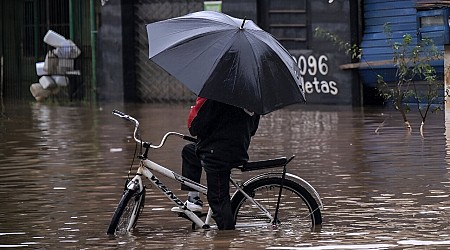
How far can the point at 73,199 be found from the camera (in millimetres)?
11477

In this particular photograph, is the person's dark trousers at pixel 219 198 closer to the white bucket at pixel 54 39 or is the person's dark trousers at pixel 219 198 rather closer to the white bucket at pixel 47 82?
the white bucket at pixel 47 82

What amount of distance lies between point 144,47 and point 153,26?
69.9 ft

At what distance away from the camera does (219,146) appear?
8867mm

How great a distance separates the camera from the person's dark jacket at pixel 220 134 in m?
8.88

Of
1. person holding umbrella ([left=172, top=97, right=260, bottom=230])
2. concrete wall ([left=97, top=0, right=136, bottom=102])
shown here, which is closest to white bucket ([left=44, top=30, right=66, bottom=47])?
concrete wall ([left=97, top=0, right=136, bottom=102])

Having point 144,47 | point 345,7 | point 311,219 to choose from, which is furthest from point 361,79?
point 311,219

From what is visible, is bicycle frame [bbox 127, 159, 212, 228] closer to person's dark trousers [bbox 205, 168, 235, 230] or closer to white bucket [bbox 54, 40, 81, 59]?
person's dark trousers [bbox 205, 168, 235, 230]

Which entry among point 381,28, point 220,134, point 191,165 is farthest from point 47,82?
point 220,134

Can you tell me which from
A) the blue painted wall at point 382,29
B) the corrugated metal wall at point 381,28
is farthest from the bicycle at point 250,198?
the corrugated metal wall at point 381,28

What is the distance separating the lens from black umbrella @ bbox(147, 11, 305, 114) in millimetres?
8750

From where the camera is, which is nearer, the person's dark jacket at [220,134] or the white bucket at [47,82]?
the person's dark jacket at [220,134]

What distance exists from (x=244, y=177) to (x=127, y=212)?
3824 mm

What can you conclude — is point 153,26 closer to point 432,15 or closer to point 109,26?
point 432,15

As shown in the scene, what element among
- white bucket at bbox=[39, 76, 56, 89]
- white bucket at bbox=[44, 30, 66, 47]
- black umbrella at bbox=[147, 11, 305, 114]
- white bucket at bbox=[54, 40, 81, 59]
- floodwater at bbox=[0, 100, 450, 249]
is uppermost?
white bucket at bbox=[44, 30, 66, 47]
